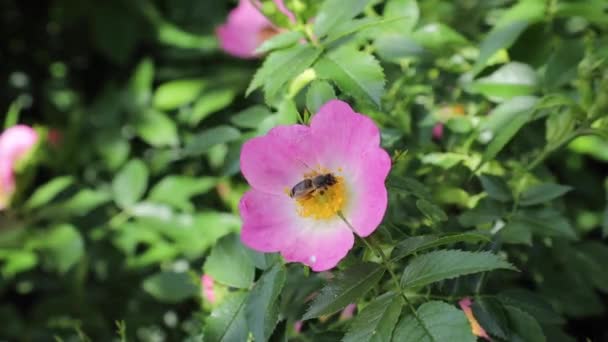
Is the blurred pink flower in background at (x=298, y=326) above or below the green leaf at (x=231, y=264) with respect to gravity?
below

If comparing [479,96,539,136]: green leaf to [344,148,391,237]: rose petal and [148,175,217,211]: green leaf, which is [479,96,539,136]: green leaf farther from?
[148,175,217,211]: green leaf

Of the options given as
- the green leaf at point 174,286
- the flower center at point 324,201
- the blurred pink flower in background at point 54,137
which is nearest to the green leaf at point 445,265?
the flower center at point 324,201

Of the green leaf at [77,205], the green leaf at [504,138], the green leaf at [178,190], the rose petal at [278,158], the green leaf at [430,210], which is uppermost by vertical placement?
the rose petal at [278,158]

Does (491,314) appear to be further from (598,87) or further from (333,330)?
(598,87)

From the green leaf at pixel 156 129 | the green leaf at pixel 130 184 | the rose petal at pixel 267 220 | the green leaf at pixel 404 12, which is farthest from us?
the green leaf at pixel 156 129

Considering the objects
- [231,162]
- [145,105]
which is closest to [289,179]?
[231,162]

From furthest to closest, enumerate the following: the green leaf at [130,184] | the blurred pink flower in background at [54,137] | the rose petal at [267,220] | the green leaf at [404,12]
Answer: the blurred pink flower in background at [54,137] → the green leaf at [130,184] → the green leaf at [404,12] → the rose petal at [267,220]

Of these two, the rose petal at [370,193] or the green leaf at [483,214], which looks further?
the green leaf at [483,214]

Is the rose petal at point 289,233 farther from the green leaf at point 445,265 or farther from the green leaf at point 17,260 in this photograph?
the green leaf at point 17,260
